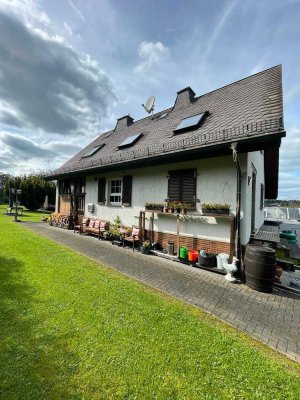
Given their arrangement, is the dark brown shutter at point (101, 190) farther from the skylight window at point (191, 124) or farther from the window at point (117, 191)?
the skylight window at point (191, 124)

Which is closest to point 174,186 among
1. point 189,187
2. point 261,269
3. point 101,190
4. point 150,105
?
point 189,187

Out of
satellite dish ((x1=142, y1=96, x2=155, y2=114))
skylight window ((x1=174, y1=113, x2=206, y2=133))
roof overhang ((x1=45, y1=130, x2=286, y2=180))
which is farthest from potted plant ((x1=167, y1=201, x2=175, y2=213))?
satellite dish ((x1=142, y1=96, x2=155, y2=114))

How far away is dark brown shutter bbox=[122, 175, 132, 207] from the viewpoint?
925 centimetres

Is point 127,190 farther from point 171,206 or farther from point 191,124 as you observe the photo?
point 191,124

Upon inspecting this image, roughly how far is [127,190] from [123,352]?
7.17 metres

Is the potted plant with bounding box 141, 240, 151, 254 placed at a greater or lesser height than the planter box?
lesser

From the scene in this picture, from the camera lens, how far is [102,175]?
427 inches

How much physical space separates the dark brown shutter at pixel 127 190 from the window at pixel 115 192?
45 cm

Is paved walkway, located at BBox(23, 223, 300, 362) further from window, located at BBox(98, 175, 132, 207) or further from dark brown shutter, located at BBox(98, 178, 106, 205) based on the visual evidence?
dark brown shutter, located at BBox(98, 178, 106, 205)

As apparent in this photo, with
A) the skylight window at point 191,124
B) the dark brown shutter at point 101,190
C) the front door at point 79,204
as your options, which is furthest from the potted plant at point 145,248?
the front door at point 79,204

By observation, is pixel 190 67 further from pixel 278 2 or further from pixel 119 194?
pixel 119 194

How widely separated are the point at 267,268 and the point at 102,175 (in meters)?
8.55

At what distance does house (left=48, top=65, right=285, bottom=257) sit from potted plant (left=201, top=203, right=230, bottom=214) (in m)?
0.20

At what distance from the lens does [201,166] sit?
271 inches
